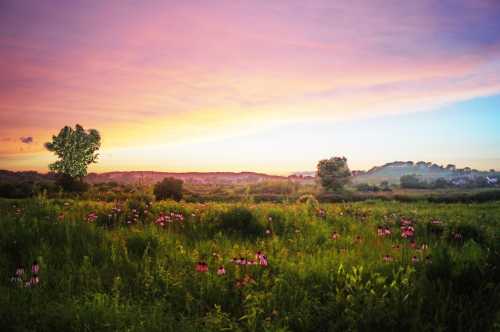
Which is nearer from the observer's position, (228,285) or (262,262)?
(228,285)

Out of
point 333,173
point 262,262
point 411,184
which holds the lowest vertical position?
point 411,184

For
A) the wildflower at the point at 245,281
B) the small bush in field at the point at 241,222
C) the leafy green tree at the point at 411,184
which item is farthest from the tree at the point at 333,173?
the wildflower at the point at 245,281

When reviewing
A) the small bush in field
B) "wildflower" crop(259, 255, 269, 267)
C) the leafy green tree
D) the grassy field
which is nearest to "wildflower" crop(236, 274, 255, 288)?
the grassy field

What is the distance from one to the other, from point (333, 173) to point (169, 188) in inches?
1958

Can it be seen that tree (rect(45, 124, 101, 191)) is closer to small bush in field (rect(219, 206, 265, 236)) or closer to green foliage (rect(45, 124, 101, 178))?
green foliage (rect(45, 124, 101, 178))

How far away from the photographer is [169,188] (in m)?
32.5

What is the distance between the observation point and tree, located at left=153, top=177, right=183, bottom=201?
31984 mm

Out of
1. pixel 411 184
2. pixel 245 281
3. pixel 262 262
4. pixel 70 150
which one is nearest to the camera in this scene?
pixel 245 281

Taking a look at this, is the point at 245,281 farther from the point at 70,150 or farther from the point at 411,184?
the point at 411,184

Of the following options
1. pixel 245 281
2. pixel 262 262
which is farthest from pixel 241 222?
pixel 245 281

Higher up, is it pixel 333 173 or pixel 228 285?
pixel 333 173

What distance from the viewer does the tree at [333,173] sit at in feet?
249

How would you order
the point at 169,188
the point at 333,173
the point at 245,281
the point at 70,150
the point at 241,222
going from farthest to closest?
1. the point at 333,173
2. the point at 70,150
3. the point at 169,188
4. the point at 241,222
5. the point at 245,281

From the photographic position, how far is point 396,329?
3.71 metres
